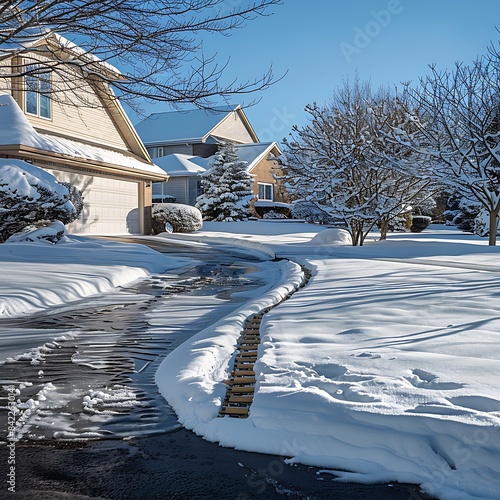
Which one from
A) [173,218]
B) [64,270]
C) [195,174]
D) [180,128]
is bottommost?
[64,270]

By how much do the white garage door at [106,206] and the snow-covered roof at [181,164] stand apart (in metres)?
11.2

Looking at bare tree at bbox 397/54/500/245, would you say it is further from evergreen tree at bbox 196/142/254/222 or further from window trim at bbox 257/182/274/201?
window trim at bbox 257/182/274/201

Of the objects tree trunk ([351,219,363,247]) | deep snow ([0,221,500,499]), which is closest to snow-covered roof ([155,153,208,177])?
tree trunk ([351,219,363,247])

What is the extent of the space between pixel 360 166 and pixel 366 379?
13650 mm

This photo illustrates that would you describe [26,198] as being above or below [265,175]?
below

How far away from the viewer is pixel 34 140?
1496 cm

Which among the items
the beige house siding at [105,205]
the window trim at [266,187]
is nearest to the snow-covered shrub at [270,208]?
the window trim at [266,187]

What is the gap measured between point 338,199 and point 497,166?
4.81 metres

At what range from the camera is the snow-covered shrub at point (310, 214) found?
2734cm

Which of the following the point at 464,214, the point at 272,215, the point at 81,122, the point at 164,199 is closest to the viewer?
the point at 81,122

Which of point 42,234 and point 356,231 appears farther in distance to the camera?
point 356,231

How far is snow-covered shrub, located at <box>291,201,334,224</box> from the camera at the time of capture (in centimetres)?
2734

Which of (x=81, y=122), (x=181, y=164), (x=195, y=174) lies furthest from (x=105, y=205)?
(x=181, y=164)

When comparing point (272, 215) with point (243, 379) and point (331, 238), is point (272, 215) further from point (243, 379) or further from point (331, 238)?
point (243, 379)
